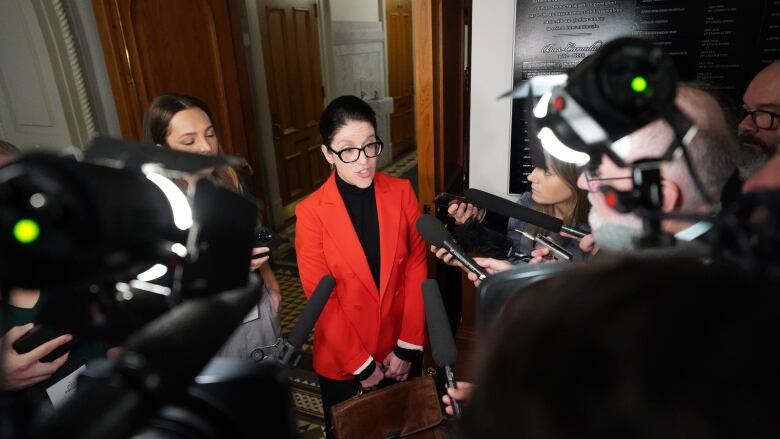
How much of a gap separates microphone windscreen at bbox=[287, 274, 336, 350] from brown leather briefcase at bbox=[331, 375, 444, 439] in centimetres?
58

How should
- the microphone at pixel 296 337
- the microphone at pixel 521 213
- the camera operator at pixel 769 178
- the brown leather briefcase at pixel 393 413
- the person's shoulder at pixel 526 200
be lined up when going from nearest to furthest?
1. the camera operator at pixel 769 178
2. the microphone at pixel 296 337
3. the microphone at pixel 521 213
4. the brown leather briefcase at pixel 393 413
5. the person's shoulder at pixel 526 200

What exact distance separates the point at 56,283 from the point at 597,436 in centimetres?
38

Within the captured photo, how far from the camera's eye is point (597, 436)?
28 cm

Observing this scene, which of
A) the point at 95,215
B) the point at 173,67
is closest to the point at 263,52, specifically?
the point at 173,67

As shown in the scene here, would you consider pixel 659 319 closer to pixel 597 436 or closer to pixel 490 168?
pixel 597 436

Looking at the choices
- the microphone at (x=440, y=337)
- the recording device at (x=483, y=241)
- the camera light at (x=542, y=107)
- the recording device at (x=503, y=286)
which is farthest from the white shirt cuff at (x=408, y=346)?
the camera light at (x=542, y=107)

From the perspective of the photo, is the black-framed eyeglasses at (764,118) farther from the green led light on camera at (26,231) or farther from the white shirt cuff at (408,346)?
the green led light on camera at (26,231)

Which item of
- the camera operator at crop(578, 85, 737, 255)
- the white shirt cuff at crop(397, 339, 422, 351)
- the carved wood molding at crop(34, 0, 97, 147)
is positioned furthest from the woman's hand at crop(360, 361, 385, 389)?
the carved wood molding at crop(34, 0, 97, 147)

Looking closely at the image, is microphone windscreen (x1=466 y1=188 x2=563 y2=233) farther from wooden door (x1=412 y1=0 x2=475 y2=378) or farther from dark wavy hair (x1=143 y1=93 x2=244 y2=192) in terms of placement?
dark wavy hair (x1=143 y1=93 x2=244 y2=192)

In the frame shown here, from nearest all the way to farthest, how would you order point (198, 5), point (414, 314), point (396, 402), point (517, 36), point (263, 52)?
point (396, 402), point (414, 314), point (517, 36), point (198, 5), point (263, 52)

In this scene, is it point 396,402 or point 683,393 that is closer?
point 683,393

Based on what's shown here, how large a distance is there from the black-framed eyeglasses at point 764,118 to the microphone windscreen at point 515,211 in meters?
0.99

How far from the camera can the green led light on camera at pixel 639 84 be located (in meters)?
0.44

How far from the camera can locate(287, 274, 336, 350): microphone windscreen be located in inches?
29.3
